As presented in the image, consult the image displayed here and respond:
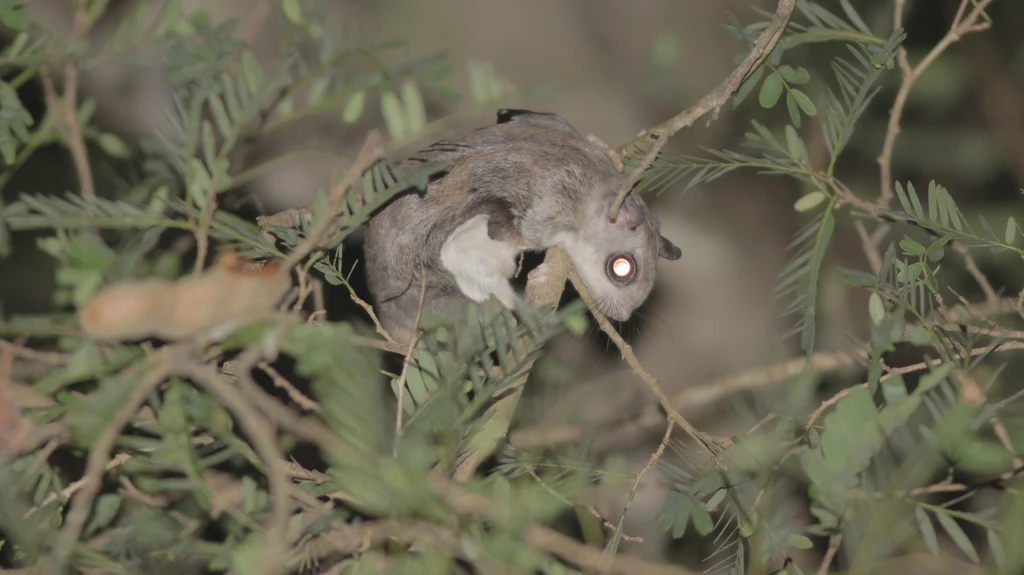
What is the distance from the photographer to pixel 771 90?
1901mm

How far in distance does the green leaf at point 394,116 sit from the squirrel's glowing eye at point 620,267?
1.60m

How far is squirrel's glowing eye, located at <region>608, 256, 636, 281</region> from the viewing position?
295cm

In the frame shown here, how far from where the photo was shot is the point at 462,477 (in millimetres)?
1943

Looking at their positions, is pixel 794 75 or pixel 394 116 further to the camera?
pixel 794 75

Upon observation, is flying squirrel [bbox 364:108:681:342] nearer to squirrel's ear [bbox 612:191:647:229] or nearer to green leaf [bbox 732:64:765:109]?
squirrel's ear [bbox 612:191:647:229]

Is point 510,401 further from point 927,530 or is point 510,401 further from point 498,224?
point 927,530

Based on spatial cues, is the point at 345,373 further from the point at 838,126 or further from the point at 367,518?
the point at 838,126

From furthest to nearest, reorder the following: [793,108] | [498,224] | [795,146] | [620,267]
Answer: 1. [620,267]
2. [498,224]
3. [795,146]
4. [793,108]

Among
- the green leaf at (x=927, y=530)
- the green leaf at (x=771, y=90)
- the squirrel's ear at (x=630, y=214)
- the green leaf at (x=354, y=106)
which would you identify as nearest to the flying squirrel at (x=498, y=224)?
the squirrel's ear at (x=630, y=214)

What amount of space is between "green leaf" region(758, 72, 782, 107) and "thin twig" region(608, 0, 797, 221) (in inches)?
3.5

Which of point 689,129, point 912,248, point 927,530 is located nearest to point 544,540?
point 927,530

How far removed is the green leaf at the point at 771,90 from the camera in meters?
1.90

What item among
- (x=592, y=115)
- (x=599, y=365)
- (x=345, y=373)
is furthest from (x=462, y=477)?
(x=592, y=115)

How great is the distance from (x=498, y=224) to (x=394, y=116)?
131 centimetres
